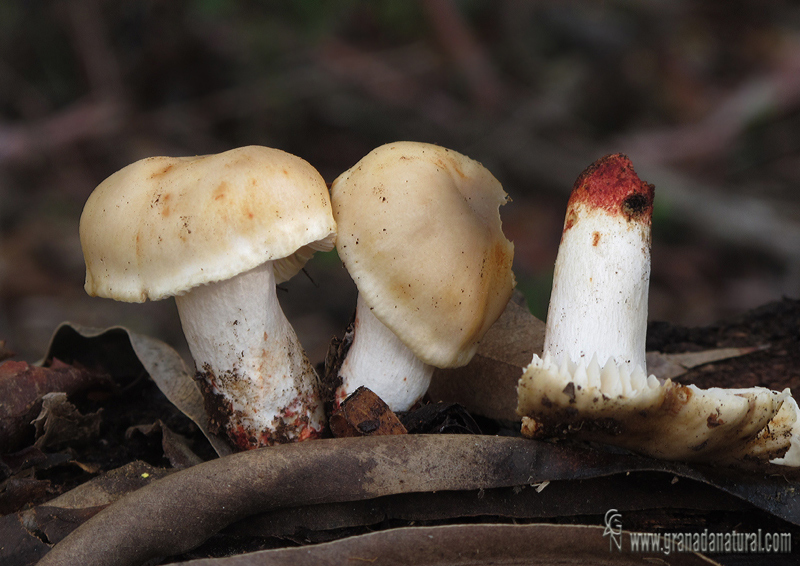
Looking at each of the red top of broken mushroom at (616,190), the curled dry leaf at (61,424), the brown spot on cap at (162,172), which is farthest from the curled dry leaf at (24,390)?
the red top of broken mushroom at (616,190)

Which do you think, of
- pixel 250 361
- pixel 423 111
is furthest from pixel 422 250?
pixel 423 111

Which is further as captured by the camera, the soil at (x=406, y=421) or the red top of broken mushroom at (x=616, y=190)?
the red top of broken mushroom at (x=616, y=190)

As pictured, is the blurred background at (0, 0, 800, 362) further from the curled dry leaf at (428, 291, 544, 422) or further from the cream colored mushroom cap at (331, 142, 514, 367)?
the cream colored mushroom cap at (331, 142, 514, 367)

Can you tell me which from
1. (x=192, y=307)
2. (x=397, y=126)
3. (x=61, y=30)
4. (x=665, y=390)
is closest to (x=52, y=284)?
(x=61, y=30)

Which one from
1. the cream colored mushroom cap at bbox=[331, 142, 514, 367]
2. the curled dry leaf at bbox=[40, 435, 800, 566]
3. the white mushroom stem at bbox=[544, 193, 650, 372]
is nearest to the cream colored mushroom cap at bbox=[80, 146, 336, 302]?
the cream colored mushroom cap at bbox=[331, 142, 514, 367]

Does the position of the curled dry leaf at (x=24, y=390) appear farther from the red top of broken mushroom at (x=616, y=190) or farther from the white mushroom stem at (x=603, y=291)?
the red top of broken mushroom at (x=616, y=190)

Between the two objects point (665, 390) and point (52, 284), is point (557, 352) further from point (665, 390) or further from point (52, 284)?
point (52, 284)
